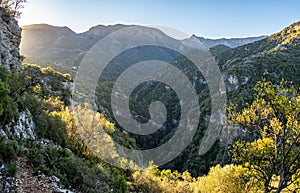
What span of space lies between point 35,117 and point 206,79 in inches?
5210

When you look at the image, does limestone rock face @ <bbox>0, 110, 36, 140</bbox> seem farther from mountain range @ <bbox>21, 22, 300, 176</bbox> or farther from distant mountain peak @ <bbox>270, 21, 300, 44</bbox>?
distant mountain peak @ <bbox>270, 21, 300, 44</bbox>

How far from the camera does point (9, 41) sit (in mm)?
24141

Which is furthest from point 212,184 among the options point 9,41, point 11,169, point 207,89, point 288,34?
point 288,34

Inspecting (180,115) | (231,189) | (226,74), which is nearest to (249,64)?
(226,74)

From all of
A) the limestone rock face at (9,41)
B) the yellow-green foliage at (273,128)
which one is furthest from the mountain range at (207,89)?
the yellow-green foliage at (273,128)

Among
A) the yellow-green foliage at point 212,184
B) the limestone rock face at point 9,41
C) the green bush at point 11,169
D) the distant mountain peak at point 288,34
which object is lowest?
the yellow-green foliage at point 212,184

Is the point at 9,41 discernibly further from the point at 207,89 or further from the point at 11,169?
the point at 207,89

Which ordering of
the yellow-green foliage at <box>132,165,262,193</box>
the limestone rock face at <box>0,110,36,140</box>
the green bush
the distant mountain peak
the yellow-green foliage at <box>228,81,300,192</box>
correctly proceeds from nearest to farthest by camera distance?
1. the green bush
2. the yellow-green foliage at <box>228,81,300,192</box>
3. the limestone rock face at <box>0,110,36,140</box>
4. the yellow-green foliage at <box>132,165,262,193</box>
5. the distant mountain peak

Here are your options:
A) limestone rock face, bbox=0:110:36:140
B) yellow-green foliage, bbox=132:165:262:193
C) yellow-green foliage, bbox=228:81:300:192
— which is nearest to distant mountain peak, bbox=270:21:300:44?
yellow-green foliage, bbox=132:165:262:193

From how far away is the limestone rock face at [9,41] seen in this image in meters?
21.4

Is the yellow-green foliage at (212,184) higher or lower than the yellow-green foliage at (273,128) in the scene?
lower

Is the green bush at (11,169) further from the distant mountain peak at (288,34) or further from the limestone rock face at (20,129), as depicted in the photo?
the distant mountain peak at (288,34)

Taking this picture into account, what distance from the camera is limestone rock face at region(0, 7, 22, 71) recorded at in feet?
70.2

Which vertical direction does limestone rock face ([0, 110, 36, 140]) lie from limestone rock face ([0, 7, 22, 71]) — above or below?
below
